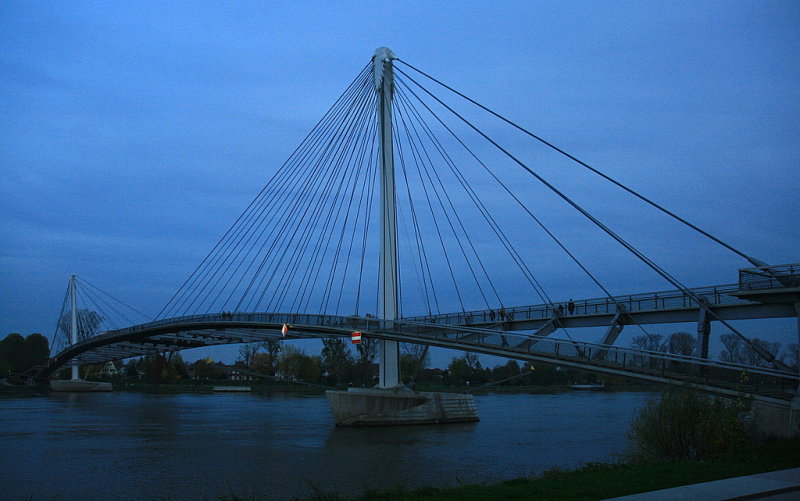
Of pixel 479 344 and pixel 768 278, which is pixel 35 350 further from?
pixel 768 278

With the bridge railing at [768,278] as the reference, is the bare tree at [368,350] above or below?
below

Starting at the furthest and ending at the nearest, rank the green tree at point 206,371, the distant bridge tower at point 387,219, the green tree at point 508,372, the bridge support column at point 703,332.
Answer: the green tree at point 206,371
the green tree at point 508,372
the distant bridge tower at point 387,219
the bridge support column at point 703,332

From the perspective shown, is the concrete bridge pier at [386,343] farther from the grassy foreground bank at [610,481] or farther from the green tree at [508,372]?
the green tree at [508,372]

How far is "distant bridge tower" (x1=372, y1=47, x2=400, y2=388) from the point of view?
3753 cm

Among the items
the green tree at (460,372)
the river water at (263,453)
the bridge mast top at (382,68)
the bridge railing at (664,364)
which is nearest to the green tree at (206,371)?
the green tree at (460,372)

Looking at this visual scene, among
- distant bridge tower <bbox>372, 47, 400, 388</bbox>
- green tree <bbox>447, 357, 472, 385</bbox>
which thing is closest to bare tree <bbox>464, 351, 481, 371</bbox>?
green tree <bbox>447, 357, 472, 385</bbox>

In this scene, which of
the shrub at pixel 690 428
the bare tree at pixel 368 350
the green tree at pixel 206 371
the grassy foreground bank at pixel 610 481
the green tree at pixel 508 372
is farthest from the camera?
the green tree at pixel 206 371

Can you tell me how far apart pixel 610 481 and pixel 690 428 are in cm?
504

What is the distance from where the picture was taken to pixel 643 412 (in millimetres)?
17312

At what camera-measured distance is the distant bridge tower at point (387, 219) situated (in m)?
37.5

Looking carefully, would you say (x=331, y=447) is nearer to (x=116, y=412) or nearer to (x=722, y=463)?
(x=722, y=463)

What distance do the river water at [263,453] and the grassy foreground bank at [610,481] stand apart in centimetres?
289

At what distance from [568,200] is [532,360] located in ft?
21.7

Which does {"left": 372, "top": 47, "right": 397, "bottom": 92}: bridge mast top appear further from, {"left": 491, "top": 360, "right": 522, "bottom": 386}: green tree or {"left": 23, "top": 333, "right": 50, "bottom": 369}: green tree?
{"left": 23, "top": 333, "right": 50, "bottom": 369}: green tree
